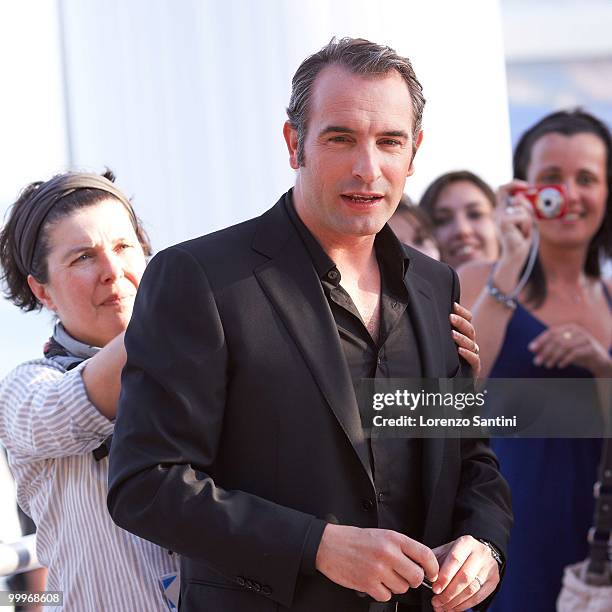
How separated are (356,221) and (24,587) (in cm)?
114

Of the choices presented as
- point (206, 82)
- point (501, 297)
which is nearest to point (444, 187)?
point (501, 297)

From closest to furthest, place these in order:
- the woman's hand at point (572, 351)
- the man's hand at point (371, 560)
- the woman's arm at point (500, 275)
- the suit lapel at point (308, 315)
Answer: the man's hand at point (371, 560)
the suit lapel at point (308, 315)
the woman's hand at point (572, 351)
the woman's arm at point (500, 275)

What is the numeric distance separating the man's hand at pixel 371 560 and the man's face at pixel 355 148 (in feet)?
1.58

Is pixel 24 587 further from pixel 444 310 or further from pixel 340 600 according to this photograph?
pixel 444 310

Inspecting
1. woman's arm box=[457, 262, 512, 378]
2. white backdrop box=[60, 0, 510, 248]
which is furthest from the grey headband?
woman's arm box=[457, 262, 512, 378]

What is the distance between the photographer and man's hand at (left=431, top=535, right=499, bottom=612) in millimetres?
1582

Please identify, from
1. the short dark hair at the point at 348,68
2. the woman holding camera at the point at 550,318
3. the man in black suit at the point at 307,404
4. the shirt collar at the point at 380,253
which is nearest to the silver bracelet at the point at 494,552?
the man in black suit at the point at 307,404

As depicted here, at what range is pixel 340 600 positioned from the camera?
162 centimetres

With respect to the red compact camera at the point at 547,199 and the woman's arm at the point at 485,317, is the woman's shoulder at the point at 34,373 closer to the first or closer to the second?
the woman's arm at the point at 485,317

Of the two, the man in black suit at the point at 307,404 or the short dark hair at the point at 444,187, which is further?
the short dark hair at the point at 444,187

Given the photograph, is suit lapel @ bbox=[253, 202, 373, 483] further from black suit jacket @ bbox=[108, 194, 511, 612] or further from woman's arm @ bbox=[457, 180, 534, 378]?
woman's arm @ bbox=[457, 180, 534, 378]

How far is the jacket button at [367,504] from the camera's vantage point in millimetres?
1618

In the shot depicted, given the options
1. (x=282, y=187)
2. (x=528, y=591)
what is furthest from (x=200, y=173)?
(x=528, y=591)

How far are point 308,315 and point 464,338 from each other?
0.35m
